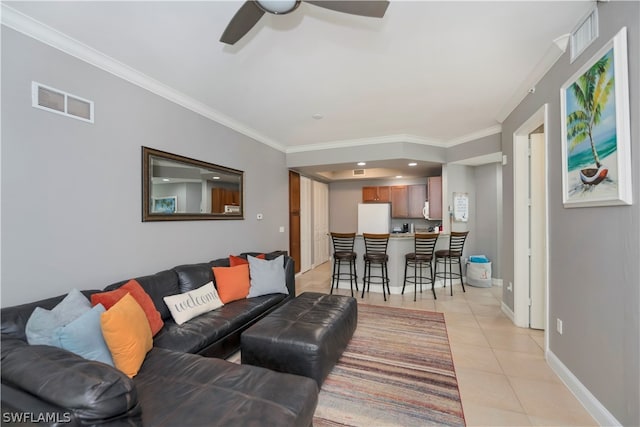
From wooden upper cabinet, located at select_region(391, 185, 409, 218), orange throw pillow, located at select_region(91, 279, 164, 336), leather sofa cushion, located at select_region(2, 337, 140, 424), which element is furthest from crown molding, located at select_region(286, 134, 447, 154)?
leather sofa cushion, located at select_region(2, 337, 140, 424)

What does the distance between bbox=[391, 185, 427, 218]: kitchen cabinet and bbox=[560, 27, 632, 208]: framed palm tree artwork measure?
15.1 feet

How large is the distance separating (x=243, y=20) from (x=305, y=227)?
496 centimetres

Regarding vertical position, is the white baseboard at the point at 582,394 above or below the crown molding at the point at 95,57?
below

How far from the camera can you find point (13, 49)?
1827 millimetres

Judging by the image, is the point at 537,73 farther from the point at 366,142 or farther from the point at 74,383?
the point at 74,383

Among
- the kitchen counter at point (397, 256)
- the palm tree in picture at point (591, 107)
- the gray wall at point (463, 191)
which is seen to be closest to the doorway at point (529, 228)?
the palm tree in picture at point (591, 107)

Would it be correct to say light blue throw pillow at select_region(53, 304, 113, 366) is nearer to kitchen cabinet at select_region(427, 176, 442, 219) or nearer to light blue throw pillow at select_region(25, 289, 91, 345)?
light blue throw pillow at select_region(25, 289, 91, 345)

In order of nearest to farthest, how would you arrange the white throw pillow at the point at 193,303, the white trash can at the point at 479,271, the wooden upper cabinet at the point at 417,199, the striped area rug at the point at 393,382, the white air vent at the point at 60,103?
the striped area rug at the point at 393,382
the white air vent at the point at 60,103
the white throw pillow at the point at 193,303
the white trash can at the point at 479,271
the wooden upper cabinet at the point at 417,199

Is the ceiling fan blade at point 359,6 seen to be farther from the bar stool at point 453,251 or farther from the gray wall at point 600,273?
the bar stool at point 453,251

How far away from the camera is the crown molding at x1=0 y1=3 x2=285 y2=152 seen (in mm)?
1824

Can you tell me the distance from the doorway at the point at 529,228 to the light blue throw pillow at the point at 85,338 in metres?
3.92

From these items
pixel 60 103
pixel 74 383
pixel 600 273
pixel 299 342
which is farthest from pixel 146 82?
pixel 600 273

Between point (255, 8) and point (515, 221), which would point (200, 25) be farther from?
point (515, 221)

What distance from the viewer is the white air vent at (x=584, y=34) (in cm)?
178
